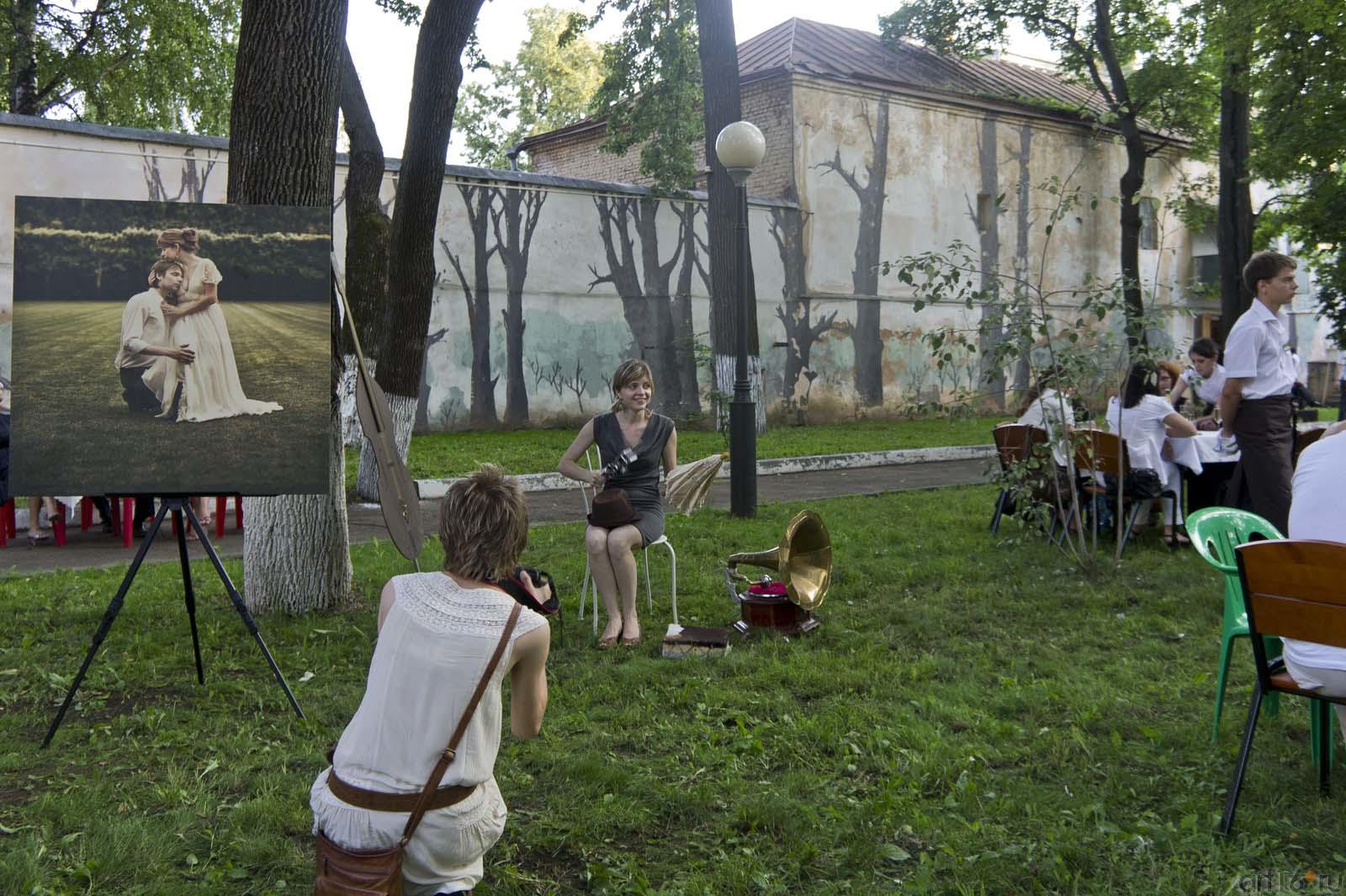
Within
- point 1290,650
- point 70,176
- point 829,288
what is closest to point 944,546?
point 1290,650

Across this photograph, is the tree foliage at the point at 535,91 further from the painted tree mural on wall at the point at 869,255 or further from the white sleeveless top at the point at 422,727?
the white sleeveless top at the point at 422,727

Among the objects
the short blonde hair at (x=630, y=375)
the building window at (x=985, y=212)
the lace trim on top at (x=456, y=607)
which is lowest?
the lace trim on top at (x=456, y=607)

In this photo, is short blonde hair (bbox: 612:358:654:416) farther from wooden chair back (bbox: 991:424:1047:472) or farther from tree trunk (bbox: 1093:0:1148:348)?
tree trunk (bbox: 1093:0:1148:348)

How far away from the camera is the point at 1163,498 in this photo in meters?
9.02

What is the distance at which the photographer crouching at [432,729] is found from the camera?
8.71ft

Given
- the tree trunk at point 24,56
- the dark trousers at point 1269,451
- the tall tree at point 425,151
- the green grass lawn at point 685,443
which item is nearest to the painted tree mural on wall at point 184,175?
the green grass lawn at point 685,443

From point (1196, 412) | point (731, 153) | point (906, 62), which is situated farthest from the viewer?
point (906, 62)

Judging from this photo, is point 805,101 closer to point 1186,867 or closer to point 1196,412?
point 1196,412

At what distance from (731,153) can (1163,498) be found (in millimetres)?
4905

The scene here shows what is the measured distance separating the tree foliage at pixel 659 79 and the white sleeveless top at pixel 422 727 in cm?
1875

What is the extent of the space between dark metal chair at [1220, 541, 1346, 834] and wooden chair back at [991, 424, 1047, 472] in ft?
16.7

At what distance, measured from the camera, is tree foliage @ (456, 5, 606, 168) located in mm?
46188

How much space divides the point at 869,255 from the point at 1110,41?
640cm

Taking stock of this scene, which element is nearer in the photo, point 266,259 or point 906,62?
point 266,259
